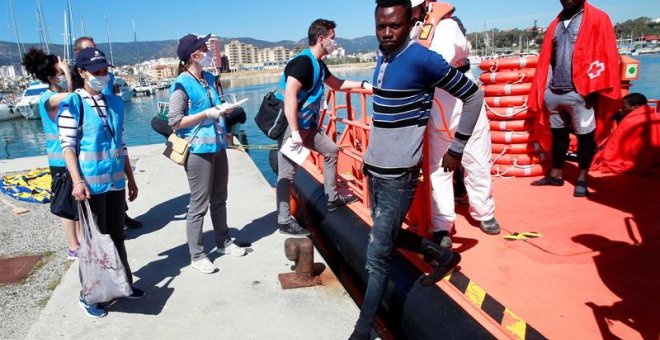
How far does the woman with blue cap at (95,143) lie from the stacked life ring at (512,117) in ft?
13.1

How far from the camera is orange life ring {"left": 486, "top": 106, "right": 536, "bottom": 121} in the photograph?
5.12 m

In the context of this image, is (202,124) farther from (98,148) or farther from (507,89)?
(507,89)

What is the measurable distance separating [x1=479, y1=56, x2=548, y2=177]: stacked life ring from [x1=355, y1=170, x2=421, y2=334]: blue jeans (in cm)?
316

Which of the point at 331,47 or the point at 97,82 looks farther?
the point at 331,47

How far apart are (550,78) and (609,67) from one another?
1.76 feet

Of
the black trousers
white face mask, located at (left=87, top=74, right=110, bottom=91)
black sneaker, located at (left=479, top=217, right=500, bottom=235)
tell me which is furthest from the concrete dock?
white face mask, located at (left=87, top=74, right=110, bottom=91)

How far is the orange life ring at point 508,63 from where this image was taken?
5090mm

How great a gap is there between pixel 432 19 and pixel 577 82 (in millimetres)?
2073

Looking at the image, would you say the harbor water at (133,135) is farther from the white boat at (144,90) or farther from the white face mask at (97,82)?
the white boat at (144,90)

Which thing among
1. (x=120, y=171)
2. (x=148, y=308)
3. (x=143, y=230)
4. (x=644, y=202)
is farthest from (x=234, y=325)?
(x=644, y=202)

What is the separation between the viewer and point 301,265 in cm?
365

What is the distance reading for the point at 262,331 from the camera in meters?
3.00

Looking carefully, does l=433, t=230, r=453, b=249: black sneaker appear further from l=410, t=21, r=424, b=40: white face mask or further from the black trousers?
the black trousers

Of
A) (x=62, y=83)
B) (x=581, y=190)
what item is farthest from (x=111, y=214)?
(x=581, y=190)
